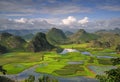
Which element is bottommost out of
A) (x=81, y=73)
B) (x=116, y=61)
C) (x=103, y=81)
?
(x=81, y=73)

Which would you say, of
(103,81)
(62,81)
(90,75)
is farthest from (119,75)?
(90,75)

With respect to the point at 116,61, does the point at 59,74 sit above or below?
below

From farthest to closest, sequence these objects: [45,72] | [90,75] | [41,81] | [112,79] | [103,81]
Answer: [45,72]
[90,75]
[41,81]
[103,81]
[112,79]

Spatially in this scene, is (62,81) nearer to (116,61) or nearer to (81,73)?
(81,73)

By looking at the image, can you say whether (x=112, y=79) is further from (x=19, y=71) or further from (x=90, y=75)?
(x=19, y=71)

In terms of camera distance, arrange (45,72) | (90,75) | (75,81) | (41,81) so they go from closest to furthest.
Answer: (41,81), (75,81), (90,75), (45,72)

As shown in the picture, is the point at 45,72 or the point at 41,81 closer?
the point at 41,81

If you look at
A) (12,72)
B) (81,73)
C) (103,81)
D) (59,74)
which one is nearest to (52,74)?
(59,74)

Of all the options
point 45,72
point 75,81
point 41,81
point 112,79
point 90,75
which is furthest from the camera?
point 45,72

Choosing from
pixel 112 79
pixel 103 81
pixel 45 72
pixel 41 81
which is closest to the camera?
pixel 112 79
